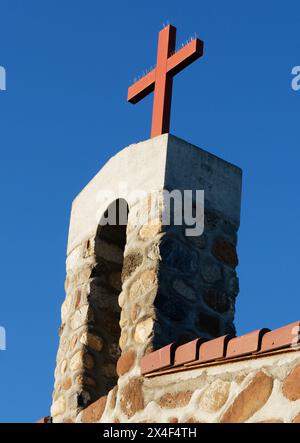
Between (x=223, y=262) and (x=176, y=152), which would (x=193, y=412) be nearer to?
(x=223, y=262)

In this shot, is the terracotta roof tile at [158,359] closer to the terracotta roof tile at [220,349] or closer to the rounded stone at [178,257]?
the terracotta roof tile at [220,349]

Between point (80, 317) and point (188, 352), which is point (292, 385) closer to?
point (188, 352)

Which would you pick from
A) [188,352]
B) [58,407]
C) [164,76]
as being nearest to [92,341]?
[58,407]

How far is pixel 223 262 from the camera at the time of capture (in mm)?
4934

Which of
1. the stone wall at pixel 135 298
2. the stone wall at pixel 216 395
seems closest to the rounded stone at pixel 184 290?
the stone wall at pixel 135 298

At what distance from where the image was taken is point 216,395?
388 centimetres

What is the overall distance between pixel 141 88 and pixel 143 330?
187 cm

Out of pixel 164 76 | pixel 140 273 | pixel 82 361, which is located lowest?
pixel 82 361

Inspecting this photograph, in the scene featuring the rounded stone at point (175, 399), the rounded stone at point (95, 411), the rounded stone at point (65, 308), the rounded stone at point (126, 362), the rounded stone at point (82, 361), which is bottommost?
the rounded stone at point (175, 399)

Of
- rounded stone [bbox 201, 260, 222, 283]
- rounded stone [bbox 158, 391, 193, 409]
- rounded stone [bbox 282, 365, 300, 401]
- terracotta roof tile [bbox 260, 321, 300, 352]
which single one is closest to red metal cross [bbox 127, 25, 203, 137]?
rounded stone [bbox 201, 260, 222, 283]

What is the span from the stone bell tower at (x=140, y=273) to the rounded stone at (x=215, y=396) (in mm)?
590

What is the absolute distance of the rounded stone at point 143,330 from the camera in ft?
14.9

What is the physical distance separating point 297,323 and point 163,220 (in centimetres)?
151
